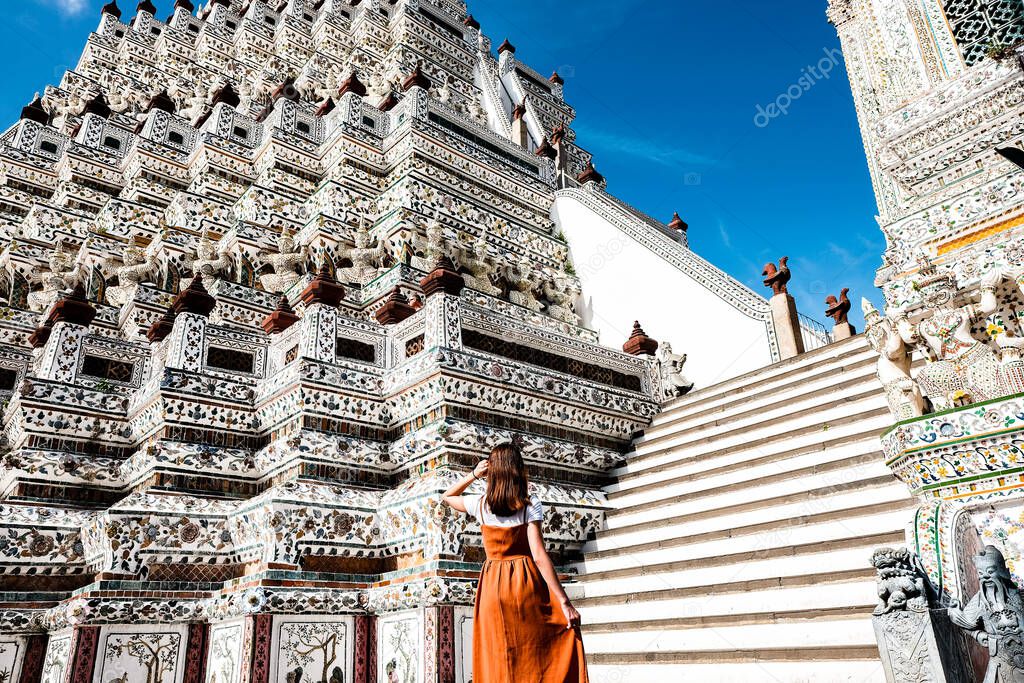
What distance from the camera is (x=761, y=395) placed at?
7.23 meters

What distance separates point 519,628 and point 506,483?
0.61 meters

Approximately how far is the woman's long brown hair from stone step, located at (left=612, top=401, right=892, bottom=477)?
3621 mm

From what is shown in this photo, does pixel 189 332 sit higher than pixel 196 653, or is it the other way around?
pixel 189 332

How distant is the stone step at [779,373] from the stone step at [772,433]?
2.49ft

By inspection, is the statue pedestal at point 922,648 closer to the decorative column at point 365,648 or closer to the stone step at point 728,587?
the stone step at point 728,587

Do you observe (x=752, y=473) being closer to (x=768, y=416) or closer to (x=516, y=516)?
(x=768, y=416)

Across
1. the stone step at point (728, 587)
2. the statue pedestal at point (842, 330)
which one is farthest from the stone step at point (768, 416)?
the statue pedestal at point (842, 330)

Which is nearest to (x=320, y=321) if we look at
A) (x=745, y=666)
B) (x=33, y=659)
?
(x=33, y=659)

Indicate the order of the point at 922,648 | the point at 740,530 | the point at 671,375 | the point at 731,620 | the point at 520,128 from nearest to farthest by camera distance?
the point at 922,648 → the point at 731,620 → the point at 740,530 → the point at 671,375 → the point at 520,128

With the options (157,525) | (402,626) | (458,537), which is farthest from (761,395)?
(157,525)

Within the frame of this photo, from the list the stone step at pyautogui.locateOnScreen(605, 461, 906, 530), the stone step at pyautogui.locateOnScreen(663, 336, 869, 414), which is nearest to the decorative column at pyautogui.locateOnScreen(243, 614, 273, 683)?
the stone step at pyautogui.locateOnScreen(605, 461, 906, 530)

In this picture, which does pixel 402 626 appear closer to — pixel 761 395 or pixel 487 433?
pixel 487 433

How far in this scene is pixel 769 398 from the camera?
7.14 m

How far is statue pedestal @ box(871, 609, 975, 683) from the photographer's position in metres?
2.87
